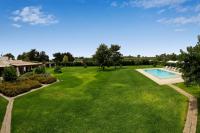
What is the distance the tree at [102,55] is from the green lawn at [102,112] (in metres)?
30.8

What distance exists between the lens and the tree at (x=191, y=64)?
17062 millimetres

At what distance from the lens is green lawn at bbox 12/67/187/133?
1410cm

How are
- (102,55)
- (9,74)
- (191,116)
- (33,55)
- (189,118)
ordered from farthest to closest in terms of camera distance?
(33,55) < (102,55) < (9,74) < (191,116) < (189,118)

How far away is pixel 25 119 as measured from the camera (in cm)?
1631

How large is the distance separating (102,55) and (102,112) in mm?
37796

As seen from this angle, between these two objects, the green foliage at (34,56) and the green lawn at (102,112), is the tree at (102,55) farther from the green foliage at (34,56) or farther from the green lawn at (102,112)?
A: the green foliage at (34,56)

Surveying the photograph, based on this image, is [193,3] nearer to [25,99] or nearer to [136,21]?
[136,21]

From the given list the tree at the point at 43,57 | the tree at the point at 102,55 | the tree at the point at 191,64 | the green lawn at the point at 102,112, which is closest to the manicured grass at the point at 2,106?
the green lawn at the point at 102,112

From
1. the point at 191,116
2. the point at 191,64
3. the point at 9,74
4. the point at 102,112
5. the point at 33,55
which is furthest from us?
the point at 33,55

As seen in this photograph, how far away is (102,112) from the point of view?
17000mm

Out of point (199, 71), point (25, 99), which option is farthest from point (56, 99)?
point (199, 71)

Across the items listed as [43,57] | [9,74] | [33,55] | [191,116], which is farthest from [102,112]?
[43,57]

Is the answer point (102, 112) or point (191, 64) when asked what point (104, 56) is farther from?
point (102, 112)

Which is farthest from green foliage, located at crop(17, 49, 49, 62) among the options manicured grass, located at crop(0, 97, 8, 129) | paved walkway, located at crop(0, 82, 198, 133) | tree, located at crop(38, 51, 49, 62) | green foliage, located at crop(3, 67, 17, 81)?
paved walkway, located at crop(0, 82, 198, 133)
